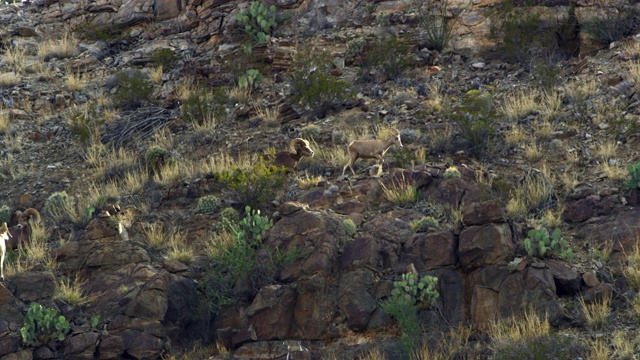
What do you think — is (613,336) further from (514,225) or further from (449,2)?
(449,2)

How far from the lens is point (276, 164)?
18.8m

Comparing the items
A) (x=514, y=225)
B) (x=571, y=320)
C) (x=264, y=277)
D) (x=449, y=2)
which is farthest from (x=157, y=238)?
(x=449, y=2)

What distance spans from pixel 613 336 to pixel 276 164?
7.61 m

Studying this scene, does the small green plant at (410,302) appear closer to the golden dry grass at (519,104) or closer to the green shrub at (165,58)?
the golden dry grass at (519,104)

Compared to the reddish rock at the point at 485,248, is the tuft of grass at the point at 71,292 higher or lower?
lower

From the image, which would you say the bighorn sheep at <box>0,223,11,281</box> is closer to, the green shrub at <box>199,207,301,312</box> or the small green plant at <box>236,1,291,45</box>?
the green shrub at <box>199,207,301,312</box>

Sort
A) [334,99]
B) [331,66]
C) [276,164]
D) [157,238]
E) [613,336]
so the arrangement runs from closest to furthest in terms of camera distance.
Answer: [613,336], [157,238], [276,164], [334,99], [331,66]

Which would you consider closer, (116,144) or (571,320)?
(571,320)

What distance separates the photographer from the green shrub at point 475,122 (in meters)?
18.6

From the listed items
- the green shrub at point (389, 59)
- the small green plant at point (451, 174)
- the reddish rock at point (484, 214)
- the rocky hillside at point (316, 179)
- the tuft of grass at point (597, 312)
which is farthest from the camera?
the green shrub at point (389, 59)

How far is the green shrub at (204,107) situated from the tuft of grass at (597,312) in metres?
10.3

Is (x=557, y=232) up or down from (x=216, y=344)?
up

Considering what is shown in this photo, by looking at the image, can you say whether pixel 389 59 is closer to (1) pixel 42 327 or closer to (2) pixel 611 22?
Answer: (2) pixel 611 22

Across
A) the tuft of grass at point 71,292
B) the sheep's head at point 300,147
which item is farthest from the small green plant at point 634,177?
the tuft of grass at point 71,292
